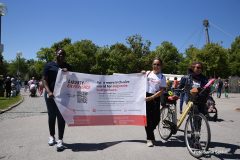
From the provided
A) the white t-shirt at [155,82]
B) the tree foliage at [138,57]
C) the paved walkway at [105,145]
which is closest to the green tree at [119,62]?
the tree foliage at [138,57]

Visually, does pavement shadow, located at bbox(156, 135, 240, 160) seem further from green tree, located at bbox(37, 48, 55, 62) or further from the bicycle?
green tree, located at bbox(37, 48, 55, 62)

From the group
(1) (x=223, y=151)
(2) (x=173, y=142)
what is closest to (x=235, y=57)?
(2) (x=173, y=142)

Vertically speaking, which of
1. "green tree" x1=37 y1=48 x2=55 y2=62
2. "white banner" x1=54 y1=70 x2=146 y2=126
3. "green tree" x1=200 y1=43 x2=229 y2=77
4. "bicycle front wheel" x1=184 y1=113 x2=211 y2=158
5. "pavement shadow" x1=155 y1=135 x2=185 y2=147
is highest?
"green tree" x1=37 y1=48 x2=55 y2=62

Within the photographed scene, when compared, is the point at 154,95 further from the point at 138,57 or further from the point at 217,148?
the point at 138,57

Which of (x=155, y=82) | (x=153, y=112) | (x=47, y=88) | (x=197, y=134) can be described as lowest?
(x=197, y=134)

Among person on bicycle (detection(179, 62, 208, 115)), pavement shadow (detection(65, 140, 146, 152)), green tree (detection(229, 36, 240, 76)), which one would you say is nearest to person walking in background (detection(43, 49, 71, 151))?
pavement shadow (detection(65, 140, 146, 152))

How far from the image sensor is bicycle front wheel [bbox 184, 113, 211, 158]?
6.11 metres

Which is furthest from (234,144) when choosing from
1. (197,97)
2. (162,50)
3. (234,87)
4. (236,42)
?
(162,50)

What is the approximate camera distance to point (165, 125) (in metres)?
7.84

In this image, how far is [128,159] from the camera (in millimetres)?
6121

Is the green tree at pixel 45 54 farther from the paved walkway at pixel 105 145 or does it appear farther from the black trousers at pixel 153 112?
the black trousers at pixel 153 112

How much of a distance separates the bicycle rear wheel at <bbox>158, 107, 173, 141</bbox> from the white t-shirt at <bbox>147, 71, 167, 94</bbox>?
74 cm

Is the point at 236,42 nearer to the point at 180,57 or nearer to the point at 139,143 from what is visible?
the point at 180,57

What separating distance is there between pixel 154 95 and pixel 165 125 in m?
0.92
